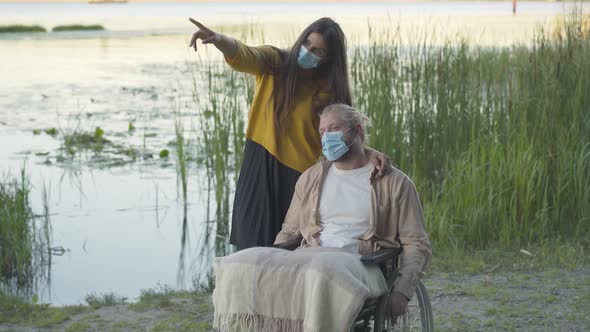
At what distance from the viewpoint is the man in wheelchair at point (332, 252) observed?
2.71m

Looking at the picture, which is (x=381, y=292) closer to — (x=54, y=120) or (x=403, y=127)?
(x=403, y=127)

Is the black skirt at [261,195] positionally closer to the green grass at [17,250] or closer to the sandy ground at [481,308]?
the sandy ground at [481,308]

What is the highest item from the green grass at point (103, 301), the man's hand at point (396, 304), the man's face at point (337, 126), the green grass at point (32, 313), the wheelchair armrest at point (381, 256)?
the man's face at point (337, 126)

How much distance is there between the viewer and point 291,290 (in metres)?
2.76

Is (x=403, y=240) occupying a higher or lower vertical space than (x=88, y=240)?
higher

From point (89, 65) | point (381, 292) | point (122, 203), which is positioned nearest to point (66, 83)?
point (89, 65)

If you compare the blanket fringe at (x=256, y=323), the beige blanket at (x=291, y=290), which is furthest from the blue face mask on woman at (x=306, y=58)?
the blanket fringe at (x=256, y=323)

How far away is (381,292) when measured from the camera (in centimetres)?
286

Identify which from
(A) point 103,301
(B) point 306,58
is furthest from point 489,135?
(B) point 306,58

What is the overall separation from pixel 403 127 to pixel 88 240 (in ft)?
7.86

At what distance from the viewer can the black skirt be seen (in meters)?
3.42

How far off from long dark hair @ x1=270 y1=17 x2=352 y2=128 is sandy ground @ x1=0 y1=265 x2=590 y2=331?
132 cm

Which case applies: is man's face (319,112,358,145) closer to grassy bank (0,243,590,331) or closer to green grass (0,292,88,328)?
grassy bank (0,243,590,331)

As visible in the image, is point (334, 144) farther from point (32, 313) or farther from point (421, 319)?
point (32, 313)
